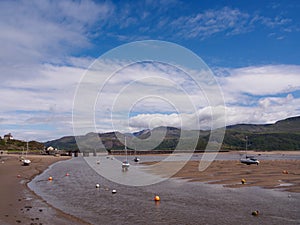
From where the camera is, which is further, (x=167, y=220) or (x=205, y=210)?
(x=205, y=210)

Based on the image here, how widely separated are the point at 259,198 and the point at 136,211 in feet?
34.3

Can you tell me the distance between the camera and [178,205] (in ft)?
79.6

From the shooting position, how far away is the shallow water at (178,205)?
19.9m

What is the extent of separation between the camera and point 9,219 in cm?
1848

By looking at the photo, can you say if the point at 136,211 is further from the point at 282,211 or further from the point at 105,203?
the point at 282,211

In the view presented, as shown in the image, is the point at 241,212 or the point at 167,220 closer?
the point at 167,220

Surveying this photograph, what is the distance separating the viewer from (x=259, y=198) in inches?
1058

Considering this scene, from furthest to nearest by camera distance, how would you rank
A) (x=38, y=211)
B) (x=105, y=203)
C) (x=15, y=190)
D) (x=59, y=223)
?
1. (x=15, y=190)
2. (x=105, y=203)
3. (x=38, y=211)
4. (x=59, y=223)

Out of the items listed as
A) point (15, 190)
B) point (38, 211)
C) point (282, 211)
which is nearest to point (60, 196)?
point (15, 190)

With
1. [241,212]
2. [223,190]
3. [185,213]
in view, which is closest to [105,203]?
[185,213]

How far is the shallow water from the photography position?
65.2 feet

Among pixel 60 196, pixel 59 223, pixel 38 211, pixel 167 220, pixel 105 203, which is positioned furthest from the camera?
pixel 60 196

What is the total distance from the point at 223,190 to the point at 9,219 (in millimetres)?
19592

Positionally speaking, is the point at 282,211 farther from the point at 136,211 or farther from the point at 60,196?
the point at 60,196
